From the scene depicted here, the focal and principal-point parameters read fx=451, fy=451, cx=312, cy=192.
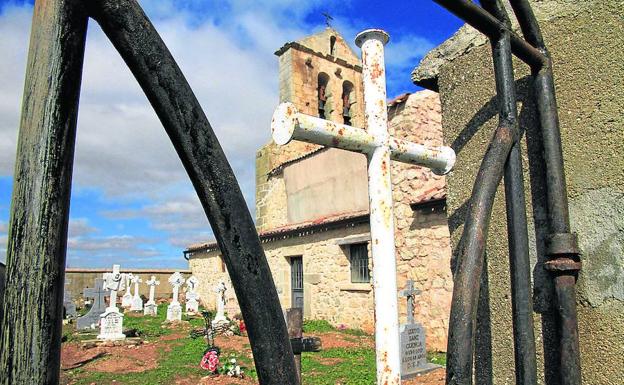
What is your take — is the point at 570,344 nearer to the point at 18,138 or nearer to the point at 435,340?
the point at 18,138

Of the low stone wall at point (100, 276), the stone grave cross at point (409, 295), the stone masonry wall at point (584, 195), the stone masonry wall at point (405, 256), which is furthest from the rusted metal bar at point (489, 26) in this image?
the low stone wall at point (100, 276)

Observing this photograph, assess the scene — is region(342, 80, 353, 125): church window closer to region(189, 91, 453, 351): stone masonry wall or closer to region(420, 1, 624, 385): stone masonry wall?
region(189, 91, 453, 351): stone masonry wall

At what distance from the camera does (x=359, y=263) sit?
10.8 metres

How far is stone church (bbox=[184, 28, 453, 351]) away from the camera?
332 inches

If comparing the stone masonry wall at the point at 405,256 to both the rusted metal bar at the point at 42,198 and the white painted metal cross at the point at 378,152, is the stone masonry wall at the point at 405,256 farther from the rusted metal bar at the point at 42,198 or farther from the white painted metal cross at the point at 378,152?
the rusted metal bar at the point at 42,198

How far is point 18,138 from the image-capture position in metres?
0.51

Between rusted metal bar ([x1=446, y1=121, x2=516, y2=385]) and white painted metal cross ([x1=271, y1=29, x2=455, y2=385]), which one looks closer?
rusted metal bar ([x1=446, y1=121, x2=516, y2=385])

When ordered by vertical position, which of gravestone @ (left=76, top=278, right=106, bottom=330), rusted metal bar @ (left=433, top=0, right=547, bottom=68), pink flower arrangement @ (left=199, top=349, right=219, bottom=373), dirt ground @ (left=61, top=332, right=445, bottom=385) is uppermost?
rusted metal bar @ (left=433, top=0, right=547, bottom=68)

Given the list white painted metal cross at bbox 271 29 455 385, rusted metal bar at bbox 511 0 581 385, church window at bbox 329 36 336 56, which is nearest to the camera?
white painted metal cross at bbox 271 29 455 385

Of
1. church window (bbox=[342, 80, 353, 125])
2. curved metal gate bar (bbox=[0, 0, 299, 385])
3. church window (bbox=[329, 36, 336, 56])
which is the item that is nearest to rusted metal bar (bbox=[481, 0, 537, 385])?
curved metal gate bar (bbox=[0, 0, 299, 385])

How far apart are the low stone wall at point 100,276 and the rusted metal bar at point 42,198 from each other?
20487 mm

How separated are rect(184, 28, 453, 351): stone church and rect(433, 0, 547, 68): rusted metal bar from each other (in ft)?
22.0

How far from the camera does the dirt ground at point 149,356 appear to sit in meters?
6.69

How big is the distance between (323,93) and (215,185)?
1616cm
